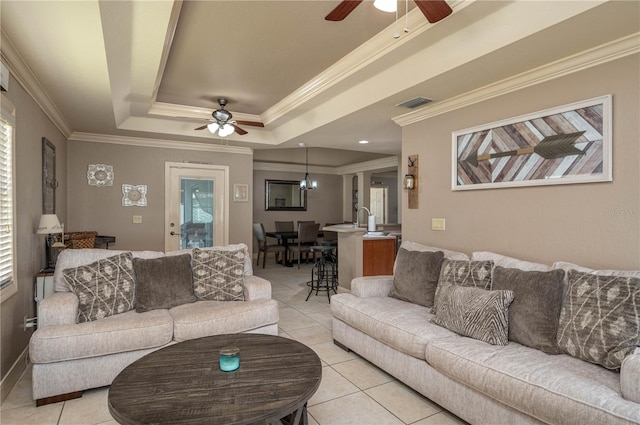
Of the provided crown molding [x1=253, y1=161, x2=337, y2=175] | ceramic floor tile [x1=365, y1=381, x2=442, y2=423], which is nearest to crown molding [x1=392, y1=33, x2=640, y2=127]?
ceramic floor tile [x1=365, y1=381, x2=442, y2=423]

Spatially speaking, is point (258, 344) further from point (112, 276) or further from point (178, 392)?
point (112, 276)

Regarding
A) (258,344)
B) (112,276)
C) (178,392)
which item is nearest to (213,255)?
(112,276)

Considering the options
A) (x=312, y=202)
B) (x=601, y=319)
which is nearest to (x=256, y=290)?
(x=601, y=319)

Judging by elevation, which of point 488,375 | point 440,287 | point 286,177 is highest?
point 286,177

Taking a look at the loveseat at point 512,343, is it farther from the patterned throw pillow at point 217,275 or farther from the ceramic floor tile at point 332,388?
the patterned throw pillow at point 217,275

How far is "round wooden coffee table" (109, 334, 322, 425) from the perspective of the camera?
146 centimetres

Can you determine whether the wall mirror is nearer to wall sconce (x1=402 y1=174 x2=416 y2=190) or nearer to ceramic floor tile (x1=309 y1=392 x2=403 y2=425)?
wall sconce (x1=402 y1=174 x2=416 y2=190)

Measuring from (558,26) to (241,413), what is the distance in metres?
2.64

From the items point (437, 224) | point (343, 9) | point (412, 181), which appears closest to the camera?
point (343, 9)

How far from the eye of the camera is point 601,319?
1.89 meters

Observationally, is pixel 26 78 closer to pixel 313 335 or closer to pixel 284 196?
pixel 313 335

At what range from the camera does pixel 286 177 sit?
9.48m

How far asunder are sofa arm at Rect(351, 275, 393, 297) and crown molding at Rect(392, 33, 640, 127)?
5.95 ft

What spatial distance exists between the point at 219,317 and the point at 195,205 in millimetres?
3531
